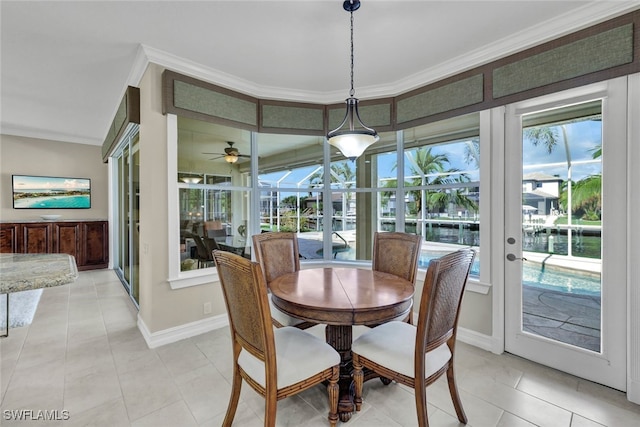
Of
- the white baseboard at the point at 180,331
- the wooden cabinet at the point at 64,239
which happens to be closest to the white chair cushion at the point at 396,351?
the white baseboard at the point at 180,331

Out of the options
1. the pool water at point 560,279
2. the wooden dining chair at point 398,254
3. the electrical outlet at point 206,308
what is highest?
the wooden dining chair at point 398,254

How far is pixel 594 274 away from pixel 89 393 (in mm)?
3812

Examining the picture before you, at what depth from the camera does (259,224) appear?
3.65 metres

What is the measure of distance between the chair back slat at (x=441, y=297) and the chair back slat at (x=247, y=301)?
78cm

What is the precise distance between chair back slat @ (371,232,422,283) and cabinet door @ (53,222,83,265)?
5821 mm

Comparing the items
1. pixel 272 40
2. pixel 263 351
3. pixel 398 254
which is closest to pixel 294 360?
pixel 263 351

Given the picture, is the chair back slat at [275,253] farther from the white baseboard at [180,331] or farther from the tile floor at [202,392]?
the white baseboard at [180,331]

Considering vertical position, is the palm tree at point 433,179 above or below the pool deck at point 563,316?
above

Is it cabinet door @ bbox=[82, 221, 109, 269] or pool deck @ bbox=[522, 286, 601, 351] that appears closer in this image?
pool deck @ bbox=[522, 286, 601, 351]

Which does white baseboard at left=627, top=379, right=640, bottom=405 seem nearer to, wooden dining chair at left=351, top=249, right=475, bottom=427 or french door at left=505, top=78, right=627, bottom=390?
french door at left=505, top=78, right=627, bottom=390

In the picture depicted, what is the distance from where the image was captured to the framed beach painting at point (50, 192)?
209 inches

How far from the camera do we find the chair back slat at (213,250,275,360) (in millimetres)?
1370

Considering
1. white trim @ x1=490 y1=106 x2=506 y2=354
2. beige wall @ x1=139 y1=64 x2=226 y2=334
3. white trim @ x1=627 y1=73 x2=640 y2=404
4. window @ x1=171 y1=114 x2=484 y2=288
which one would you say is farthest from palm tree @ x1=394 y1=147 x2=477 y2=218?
beige wall @ x1=139 y1=64 x2=226 y2=334

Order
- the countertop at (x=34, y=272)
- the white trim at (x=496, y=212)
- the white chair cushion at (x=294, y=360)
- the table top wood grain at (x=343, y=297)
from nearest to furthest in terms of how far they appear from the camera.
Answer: the countertop at (x=34, y=272), the white chair cushion at (x=294, y=360), the table top wood grain at (x=343, y=297), the white trim at (x=496, y=212)
